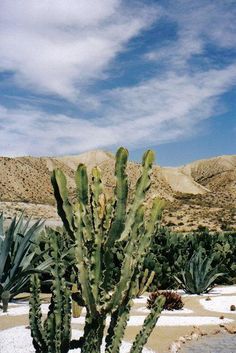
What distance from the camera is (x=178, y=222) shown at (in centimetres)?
5425

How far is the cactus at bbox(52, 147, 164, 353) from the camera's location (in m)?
4.17

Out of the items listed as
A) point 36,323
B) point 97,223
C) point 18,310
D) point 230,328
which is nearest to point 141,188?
point 97,223

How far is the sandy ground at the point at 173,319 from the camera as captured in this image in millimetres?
6992

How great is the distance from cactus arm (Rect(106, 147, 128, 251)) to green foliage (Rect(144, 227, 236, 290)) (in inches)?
281

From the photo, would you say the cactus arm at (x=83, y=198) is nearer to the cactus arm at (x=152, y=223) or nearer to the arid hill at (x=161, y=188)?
the cactus arm at (x=152, y=223)

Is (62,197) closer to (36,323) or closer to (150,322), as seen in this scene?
(36,323)

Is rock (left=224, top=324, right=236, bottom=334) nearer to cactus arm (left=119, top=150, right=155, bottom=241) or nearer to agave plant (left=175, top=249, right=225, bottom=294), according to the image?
agave plant (left=175, top=249, right=225, bottom=294)

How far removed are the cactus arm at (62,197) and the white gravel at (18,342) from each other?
247 cm

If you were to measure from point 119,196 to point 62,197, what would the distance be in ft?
1.37

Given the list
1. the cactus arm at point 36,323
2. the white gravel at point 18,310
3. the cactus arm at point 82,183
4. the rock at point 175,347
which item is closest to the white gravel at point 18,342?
the rock at point 175,347

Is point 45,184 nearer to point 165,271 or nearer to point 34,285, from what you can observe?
point 165,271

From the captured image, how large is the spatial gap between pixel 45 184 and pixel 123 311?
8291cm

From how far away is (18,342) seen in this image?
646 cm

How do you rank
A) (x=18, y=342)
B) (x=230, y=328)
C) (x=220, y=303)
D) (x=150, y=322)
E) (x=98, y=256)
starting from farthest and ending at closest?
(x=220, y=303), (x=230, y=328), (x=18, y=342), (x=150, y=322), (x=98, y=256)
